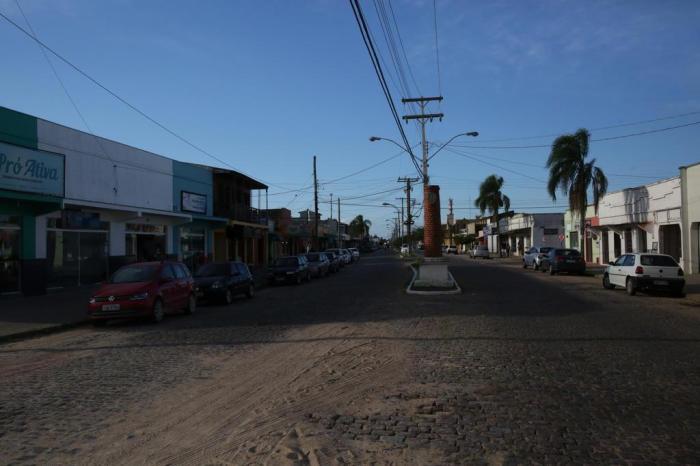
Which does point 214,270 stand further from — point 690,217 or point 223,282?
point 690,217

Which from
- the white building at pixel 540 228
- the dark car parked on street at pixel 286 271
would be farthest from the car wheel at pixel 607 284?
the white building at pixel 540 228

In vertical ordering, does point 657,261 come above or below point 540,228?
below

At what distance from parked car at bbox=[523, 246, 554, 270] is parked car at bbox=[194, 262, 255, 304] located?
22650mm

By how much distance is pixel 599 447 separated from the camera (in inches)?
195

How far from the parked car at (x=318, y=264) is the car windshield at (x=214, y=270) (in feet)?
39.5

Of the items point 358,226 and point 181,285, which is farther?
point 358,226

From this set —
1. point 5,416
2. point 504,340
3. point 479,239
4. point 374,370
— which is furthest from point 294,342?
point 479,239

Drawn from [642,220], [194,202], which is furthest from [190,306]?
[642,220]

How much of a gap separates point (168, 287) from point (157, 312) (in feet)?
2.86

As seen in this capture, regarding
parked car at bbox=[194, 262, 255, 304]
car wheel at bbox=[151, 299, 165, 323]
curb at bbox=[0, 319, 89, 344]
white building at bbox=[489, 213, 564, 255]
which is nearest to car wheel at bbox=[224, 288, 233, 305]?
parked car at bbox=[194, 262, 255, 304]

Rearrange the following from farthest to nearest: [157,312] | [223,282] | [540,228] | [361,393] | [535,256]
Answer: [540,228] < [535,256] < [223,282] < [157,312] < [361,393]

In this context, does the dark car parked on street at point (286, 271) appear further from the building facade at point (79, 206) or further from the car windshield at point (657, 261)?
the car windshield at point (657, 261)

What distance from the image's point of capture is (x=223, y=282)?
738 inches

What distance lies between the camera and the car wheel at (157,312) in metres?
14.1
